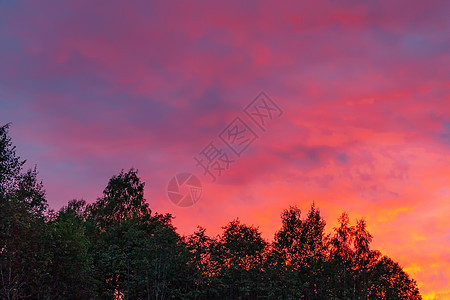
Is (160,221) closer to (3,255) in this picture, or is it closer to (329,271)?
(329,271)

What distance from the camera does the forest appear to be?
3762 cm

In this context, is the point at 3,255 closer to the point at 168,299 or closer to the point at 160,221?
the point at 168,299

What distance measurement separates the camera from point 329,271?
2650 inches

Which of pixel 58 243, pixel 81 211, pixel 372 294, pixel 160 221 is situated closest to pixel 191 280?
pixel 160 221

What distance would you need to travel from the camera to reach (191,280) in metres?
52.8

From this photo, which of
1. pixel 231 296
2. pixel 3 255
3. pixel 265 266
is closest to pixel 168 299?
pixel 231 296

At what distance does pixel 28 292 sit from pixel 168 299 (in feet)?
56.4

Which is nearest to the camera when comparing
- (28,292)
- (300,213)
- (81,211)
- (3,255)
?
(3,255)

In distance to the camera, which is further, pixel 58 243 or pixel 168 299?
pixel 168 299

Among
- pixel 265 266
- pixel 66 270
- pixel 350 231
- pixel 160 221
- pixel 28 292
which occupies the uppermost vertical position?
pixel 350 231

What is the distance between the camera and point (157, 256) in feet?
173

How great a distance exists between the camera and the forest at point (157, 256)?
3762 centimetres

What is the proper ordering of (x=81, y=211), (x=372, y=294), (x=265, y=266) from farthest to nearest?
1. (x=81, y=211)
2. (x=372, y=294)
3. (x=265, y=266)

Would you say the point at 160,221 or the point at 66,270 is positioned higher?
the point at 160,221
